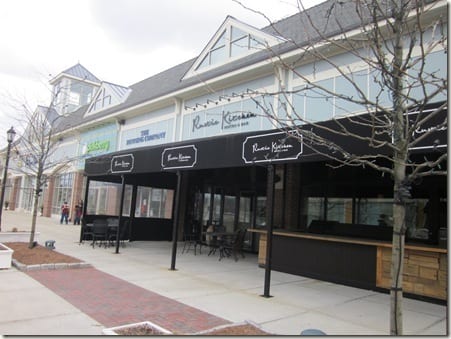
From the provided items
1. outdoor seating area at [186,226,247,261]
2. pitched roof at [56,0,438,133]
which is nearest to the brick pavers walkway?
pitched roof at [56,0,438,133]

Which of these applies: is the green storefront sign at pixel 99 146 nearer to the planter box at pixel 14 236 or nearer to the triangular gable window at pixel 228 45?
the triangular gable window at pixel 228 45

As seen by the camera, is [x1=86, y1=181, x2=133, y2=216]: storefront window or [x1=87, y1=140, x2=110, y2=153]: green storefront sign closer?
[x1=86, y1=181, x2=133, y2=216]: storefront window

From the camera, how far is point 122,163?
476 inches

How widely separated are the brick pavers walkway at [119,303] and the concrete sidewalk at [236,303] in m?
0.19

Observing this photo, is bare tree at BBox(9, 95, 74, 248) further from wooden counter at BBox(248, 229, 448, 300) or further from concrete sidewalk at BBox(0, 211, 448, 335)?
wooden counter at BBox(248, 229, 448, 300)

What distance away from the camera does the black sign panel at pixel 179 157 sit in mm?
9250

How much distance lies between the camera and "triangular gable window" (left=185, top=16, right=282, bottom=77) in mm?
15336

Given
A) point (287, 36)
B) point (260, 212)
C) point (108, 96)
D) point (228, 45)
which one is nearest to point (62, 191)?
point (108, 96)

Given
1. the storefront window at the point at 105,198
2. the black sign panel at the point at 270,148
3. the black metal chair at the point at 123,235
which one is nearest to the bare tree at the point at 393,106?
the black sign panel at the point at 270,148

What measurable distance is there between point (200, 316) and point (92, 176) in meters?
10.1

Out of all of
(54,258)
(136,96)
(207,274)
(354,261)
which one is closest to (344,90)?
(354,261)

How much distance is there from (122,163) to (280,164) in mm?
5211

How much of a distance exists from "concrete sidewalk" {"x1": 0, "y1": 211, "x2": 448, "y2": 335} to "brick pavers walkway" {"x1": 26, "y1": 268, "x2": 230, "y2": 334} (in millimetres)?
187

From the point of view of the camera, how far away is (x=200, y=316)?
18.8 feet
